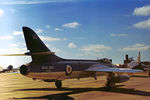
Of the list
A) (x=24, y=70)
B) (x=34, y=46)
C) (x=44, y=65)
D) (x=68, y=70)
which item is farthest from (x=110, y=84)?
(x=24, y=70)

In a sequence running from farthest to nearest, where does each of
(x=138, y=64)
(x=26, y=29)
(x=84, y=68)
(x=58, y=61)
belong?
(x=138, y=64) < (x=84, y=68) < (x=58, y=61) < (x=26, y=29)

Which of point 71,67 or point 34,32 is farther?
point 71,67

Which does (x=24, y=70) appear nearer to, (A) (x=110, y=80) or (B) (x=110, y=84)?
(A) (x=110, y=80)

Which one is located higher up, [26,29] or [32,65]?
[26,29]

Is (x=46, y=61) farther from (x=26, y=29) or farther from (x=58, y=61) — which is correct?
(x=26, y=29)

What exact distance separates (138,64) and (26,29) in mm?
26269

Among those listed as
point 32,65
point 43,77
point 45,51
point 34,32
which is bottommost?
point 43,77

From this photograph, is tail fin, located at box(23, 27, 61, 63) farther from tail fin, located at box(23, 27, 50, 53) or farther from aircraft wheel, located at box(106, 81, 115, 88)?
aircraft wheel, located at box(106, 81, 115, 88)

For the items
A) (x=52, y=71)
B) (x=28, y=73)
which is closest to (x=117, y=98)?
(x=52, y=71)

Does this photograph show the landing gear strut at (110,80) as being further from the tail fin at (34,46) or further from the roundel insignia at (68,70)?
the tail fin at (34,46)

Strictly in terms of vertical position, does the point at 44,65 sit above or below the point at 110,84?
above

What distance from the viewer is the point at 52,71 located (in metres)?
14.8

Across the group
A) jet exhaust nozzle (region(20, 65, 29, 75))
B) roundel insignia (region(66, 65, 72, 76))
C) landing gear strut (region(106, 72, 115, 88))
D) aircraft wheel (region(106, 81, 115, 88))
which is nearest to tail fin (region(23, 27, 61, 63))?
jet exhaust nozzle (region(20, 65, 29, 75))

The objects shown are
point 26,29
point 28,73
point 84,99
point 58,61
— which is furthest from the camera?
point 58,61
